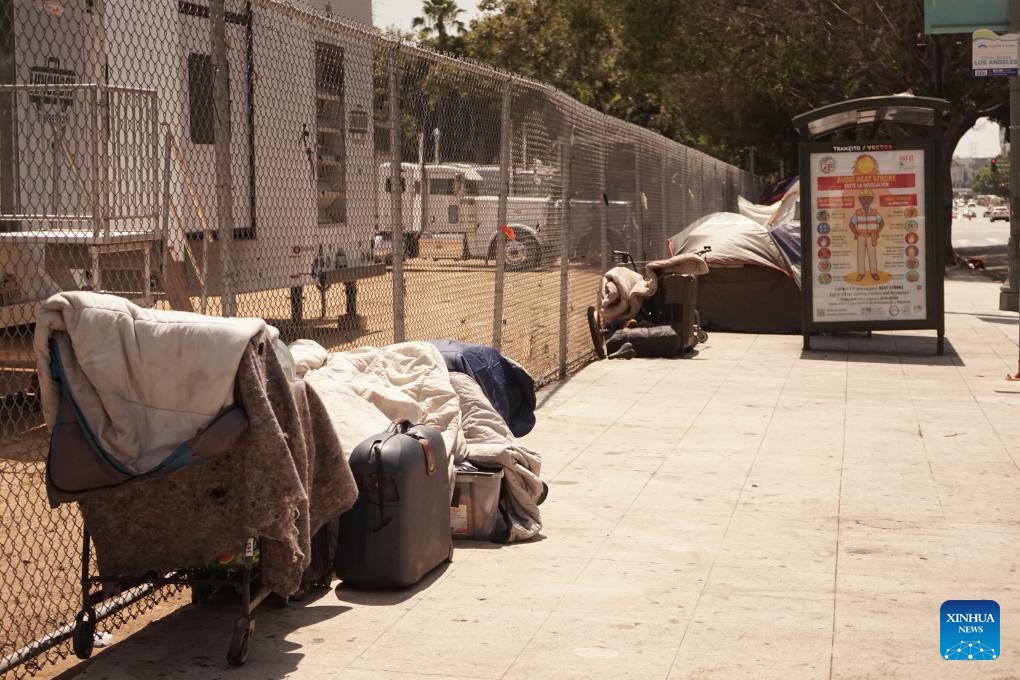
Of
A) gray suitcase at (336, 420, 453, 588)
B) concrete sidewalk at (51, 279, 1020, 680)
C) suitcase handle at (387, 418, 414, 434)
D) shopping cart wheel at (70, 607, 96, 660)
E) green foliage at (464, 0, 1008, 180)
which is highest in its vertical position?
green foliage at (464, 0, 1008, 180)

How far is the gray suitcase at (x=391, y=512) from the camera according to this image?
203 inches

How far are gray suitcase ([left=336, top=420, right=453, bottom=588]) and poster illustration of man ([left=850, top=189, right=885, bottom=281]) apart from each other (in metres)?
8.97

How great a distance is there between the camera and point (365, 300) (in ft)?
25.5

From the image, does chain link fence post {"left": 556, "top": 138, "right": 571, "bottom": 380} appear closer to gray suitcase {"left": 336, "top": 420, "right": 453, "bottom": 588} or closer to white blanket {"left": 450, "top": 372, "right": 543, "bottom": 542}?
white blanket {"left": 450, "top": 372, "right": 543, "bottom": 542}

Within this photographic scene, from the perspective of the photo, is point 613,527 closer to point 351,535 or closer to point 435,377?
point 435,377

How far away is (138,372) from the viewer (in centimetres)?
416

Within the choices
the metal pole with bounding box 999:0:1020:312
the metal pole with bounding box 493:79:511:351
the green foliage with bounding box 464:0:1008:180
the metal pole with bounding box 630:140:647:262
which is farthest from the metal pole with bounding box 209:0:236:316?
the green foliage with bounding box 464:0:1008:180

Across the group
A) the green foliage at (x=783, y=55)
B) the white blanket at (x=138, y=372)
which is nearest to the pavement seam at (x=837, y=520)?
the white blanket at (x=138, y=372)

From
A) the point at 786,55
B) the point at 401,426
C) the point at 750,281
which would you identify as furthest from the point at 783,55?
the point at 401,426

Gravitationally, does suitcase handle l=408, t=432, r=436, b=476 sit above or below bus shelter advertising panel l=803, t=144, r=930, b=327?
below

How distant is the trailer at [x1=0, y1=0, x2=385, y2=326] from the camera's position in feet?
22.0

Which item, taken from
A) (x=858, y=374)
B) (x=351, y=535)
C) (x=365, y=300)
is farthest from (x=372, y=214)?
(x=858, y=374)

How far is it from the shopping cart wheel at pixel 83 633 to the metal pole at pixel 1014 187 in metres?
14.9

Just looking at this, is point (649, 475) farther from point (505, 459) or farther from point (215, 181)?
point (215, 181)
